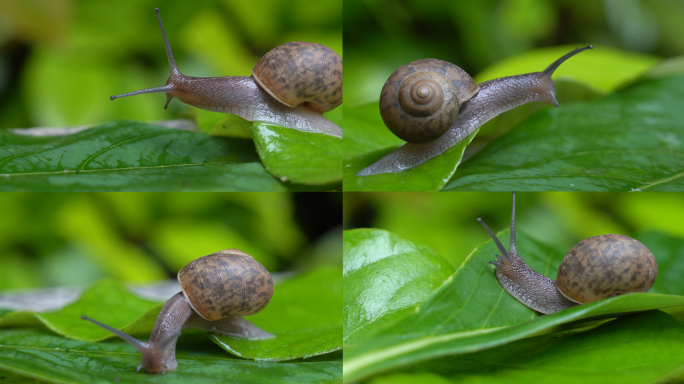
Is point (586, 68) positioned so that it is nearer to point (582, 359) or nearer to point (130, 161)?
point (582, 359)

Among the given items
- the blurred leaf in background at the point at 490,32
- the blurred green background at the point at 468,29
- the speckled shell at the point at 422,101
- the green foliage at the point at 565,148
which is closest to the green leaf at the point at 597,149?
the green foliage at the point at 565,148

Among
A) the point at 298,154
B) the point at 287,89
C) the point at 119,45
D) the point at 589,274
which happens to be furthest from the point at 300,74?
the point at 119,45

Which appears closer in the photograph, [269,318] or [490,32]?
[269,318]

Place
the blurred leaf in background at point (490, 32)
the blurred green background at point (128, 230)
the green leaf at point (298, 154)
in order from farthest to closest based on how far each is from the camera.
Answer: the blurred green background at point (128, 230) → the blurred leaf in background at point (490, 32) → the green leaf at point (298, 154)

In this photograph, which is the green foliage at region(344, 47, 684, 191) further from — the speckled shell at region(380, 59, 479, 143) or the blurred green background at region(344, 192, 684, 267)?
the blurred green background at region(344, 192, 684, 267)

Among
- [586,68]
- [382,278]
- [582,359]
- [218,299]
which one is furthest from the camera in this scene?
[586,68]

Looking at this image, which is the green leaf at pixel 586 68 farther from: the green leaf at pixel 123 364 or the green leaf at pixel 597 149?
the green leaf at pixel 123 364

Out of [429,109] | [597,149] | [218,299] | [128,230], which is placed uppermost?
[429,109]
